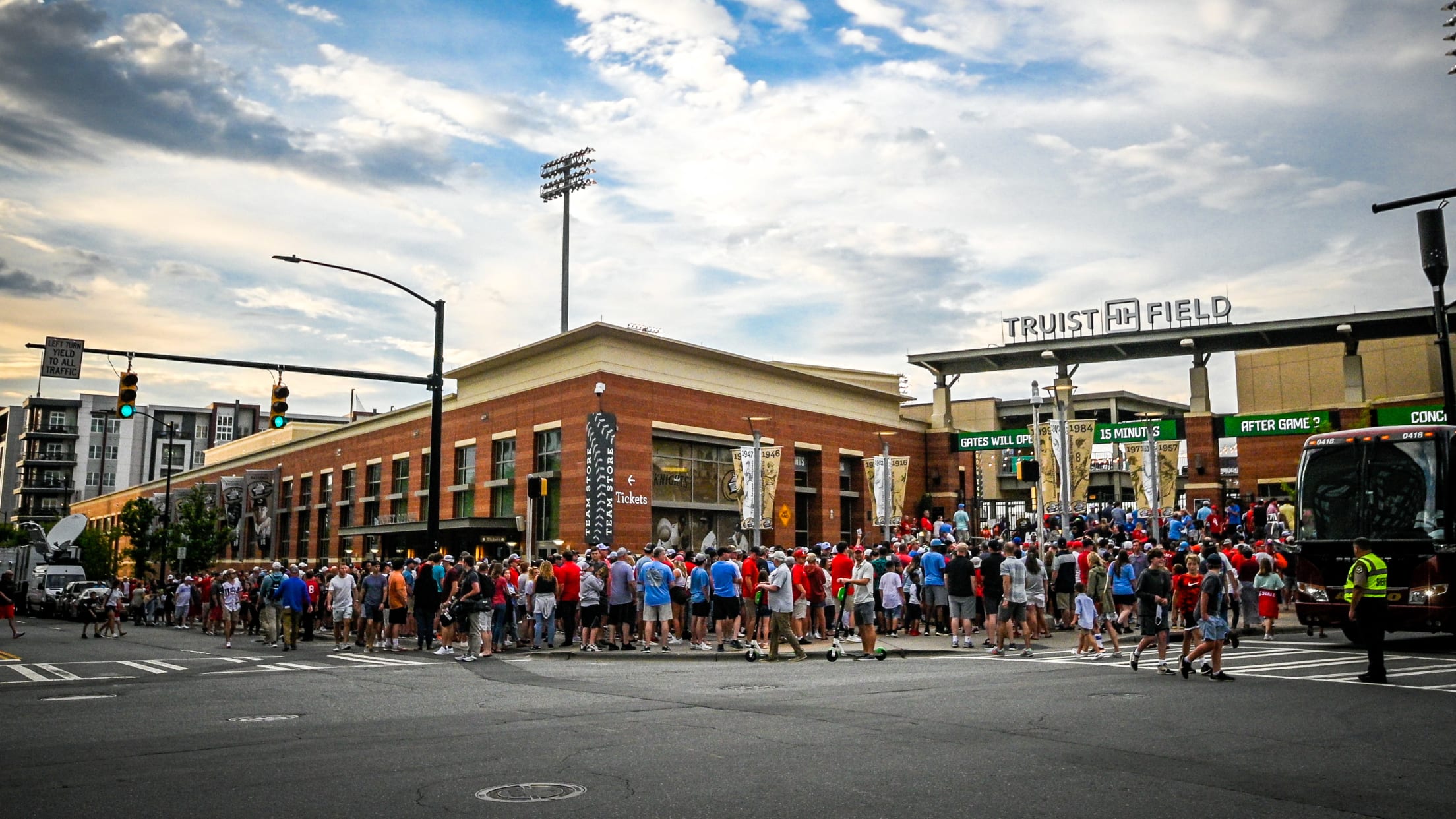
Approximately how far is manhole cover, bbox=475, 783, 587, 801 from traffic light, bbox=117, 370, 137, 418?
17662 millimetres

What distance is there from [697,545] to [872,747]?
30.4 meters

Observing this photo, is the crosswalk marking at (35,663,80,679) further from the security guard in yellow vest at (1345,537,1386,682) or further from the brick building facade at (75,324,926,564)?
the security guard in yellow vest at (1345,537,1386,682)

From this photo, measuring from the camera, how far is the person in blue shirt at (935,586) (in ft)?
70.3

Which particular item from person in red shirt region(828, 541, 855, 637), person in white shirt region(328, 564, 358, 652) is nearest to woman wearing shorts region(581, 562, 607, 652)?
person in red shirt region(828, 541, 855, 637)

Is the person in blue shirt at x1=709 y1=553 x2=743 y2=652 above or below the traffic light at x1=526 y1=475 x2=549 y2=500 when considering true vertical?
below

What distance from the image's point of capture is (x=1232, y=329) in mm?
45781

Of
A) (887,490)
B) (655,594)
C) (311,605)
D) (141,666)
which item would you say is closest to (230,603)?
(311,605)

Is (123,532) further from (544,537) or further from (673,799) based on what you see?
(673,799)

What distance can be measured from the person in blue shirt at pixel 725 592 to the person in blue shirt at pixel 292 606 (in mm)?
9781

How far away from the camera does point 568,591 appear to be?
68.6 ft

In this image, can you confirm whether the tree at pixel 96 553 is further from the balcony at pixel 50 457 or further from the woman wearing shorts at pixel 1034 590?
the woman wearing shorts at pixel 1034 590

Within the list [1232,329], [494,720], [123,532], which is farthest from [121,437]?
[494,720]

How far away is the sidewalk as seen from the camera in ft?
61.9

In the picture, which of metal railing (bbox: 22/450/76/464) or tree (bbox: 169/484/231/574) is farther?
metal railing (bbox: 22/450/76/464)
